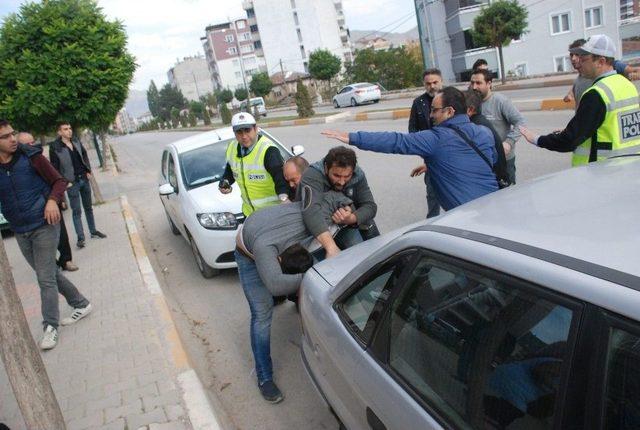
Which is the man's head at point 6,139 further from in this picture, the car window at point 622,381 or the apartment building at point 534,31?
the apartment building at point 534,31

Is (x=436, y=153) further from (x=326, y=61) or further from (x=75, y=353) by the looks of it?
(x=326, y=61)

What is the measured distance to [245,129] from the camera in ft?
13.6

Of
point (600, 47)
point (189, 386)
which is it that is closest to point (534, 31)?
point (600, 47)

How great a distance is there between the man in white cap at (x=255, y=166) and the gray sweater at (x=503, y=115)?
6.75ft

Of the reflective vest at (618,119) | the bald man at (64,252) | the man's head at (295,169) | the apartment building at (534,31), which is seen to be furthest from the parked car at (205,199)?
the apartment building at (534,31)

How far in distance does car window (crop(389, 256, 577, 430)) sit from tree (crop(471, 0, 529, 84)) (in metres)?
28.6

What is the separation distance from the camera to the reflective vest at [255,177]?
417 centimetres

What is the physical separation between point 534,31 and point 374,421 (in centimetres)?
4831

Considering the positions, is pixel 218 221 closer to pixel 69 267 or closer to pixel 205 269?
pixel 205 269

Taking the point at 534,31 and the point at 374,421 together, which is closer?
the point at 374,421

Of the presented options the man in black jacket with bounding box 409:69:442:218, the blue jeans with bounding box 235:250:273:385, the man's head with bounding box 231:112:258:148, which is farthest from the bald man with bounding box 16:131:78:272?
the man in black jacket with bounding box 409:69:442:218

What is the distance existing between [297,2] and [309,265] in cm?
9586

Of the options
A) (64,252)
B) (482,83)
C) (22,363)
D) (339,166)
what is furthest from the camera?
(64,252)

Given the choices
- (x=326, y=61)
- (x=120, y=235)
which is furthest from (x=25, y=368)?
(x=326, y=61)
